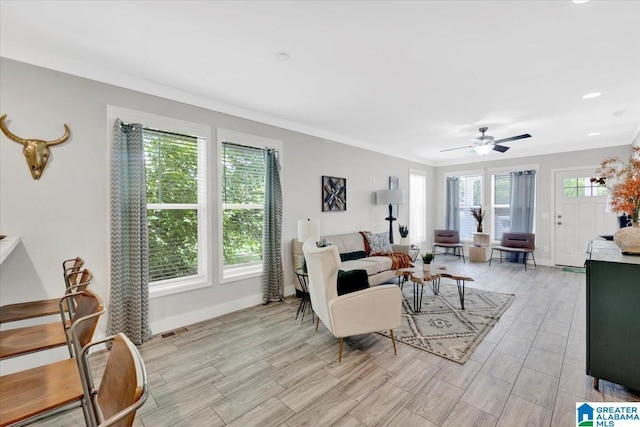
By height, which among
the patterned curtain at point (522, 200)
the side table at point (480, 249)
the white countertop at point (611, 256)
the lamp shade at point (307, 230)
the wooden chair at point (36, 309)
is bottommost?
the side table at point (480, 249)

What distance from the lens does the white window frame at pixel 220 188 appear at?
3664mm

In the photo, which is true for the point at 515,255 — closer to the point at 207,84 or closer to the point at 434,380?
the point at 434,380

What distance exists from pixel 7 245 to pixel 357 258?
4176 millimetres

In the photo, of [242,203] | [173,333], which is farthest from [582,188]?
[173,333]

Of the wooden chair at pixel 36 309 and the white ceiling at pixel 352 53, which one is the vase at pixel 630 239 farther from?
the wooden chair at pixel 36 309

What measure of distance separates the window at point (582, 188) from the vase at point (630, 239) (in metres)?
4.74

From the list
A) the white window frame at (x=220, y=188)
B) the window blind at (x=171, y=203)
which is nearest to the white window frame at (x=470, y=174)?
the white window frame at (x=220, y=188)

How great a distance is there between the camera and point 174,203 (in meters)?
3.36

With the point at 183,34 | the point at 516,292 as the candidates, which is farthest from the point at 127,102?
the point at 516,292

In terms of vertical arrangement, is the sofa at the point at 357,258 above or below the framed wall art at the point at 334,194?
below

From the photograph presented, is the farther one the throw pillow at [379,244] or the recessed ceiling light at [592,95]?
the throw pillow at [379,244]

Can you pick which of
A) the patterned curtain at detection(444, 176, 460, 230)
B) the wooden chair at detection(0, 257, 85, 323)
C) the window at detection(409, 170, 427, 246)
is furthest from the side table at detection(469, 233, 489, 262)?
the wooden chair at detection(0, 257, 85, 323)

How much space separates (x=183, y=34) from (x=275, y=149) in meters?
2.09

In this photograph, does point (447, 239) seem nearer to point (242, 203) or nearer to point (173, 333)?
point (242, 203)
